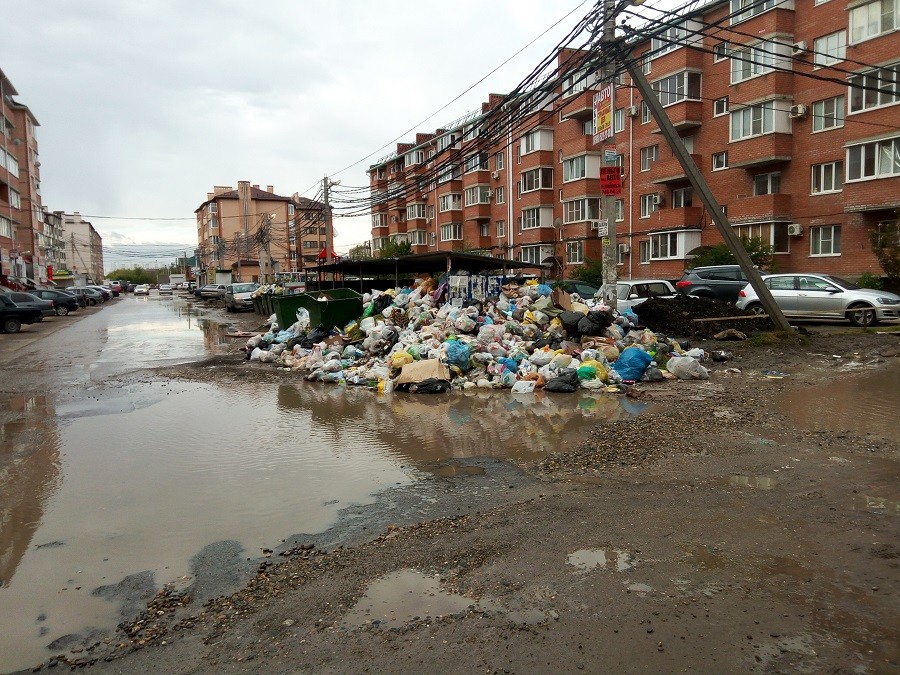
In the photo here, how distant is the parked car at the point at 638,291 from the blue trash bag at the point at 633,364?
6.98 m

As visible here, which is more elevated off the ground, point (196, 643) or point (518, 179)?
point (518, 179)

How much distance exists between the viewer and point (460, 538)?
4.63 m

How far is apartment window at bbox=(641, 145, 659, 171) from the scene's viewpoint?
34531 millimetres

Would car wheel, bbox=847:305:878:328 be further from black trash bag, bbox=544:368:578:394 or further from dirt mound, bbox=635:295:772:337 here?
black trash bag, bbox=544:368:578:394

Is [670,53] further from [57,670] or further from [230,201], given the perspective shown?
[230,201]

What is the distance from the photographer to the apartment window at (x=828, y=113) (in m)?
26.5

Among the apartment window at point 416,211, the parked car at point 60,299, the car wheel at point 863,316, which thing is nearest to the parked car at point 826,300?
the car wheel at point 863,316

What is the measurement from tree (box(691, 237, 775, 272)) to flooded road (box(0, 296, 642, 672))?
63.4ft

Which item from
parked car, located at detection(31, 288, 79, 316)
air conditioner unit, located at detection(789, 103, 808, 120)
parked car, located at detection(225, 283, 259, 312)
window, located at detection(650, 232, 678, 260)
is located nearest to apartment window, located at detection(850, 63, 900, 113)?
air conditioner unit, located at detection(789, 103, 808, 120)

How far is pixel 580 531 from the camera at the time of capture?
4660 millimetres

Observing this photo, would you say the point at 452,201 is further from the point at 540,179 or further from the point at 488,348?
the point at 488,348

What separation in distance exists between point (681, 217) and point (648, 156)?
4.86m

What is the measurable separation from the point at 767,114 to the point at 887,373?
2088 cm

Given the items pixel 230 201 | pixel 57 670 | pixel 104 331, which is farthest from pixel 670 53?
pixel 230 201
